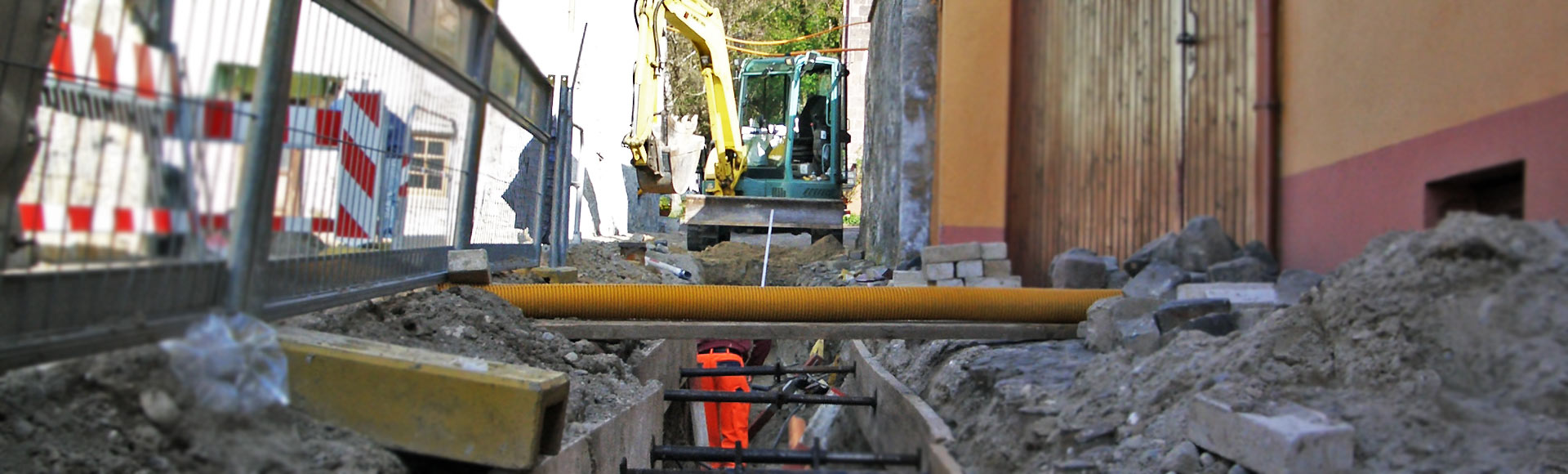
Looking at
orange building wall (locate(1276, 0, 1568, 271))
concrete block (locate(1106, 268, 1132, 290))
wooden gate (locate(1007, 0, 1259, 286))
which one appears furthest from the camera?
concrete block (locate(1106, 268, 1132, 290))

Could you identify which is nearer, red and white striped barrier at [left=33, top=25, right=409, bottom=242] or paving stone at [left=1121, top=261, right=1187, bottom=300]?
red and white striped barrier at [left=33, top=25, right=409, bottom=242]

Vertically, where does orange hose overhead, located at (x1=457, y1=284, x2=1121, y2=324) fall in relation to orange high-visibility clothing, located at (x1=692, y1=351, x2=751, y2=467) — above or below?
above

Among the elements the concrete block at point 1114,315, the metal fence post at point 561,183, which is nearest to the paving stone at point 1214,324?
the concrete block at point 1114,315

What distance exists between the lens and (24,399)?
2283 millimetres

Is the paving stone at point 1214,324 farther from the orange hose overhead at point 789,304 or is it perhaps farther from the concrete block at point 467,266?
the concrete block at point 467,266

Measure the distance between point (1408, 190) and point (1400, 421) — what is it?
155 centimetres

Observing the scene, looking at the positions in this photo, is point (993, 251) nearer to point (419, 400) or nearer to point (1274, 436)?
point (1274, 436)

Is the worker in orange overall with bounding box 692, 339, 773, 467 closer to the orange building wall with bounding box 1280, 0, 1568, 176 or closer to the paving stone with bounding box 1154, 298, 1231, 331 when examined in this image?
the paving stone with bounding box 1154, 298, 1231, 331

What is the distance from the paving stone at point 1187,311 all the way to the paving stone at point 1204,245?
3.80ft

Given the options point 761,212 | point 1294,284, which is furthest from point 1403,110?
point 761,212

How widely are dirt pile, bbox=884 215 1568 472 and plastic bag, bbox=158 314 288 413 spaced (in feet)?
8.33

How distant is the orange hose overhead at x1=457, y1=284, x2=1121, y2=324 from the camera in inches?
212

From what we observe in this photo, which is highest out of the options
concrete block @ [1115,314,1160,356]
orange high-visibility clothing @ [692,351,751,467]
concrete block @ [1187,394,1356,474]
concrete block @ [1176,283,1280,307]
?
concrete block @ [1176,283,1280,307]

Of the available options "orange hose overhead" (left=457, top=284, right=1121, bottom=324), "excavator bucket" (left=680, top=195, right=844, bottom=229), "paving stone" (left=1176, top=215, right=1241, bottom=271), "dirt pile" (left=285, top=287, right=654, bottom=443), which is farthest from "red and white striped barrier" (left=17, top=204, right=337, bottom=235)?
"excavator bucket" (left=680, top=195, right=844, bottom=229)
